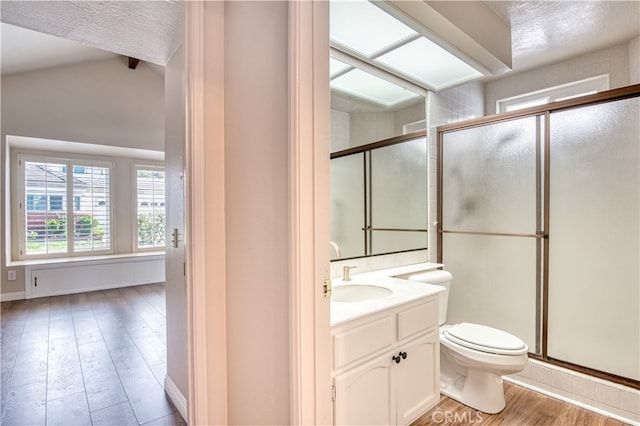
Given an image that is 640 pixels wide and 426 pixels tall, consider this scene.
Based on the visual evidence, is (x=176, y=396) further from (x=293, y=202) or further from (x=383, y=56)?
(x=383, y=56)

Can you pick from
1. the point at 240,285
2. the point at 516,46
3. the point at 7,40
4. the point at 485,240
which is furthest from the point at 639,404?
the point at 7,40

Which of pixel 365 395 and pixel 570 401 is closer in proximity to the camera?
pixel 365 395

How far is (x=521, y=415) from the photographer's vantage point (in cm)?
184

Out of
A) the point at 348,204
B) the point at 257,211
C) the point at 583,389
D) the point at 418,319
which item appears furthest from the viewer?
the point at 348,204

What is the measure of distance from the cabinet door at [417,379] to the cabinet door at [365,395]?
0.09m

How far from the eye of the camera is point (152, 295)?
14.2ft

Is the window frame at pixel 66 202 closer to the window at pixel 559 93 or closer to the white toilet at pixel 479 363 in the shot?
the white toilet at pixel 479 363

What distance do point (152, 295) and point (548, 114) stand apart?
4897 millimetres

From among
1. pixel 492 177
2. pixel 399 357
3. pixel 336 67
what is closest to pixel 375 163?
pixel 336 67

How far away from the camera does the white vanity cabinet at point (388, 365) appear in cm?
127

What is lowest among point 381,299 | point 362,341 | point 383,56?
point 362,341

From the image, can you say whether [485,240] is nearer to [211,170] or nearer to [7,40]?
[211,170]

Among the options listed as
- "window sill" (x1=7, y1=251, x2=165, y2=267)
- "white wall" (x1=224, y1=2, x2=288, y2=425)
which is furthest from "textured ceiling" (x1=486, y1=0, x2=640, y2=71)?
"window sill" (x1=7, y1=251, x2=165, y2=267)

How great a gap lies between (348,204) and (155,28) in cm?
141
